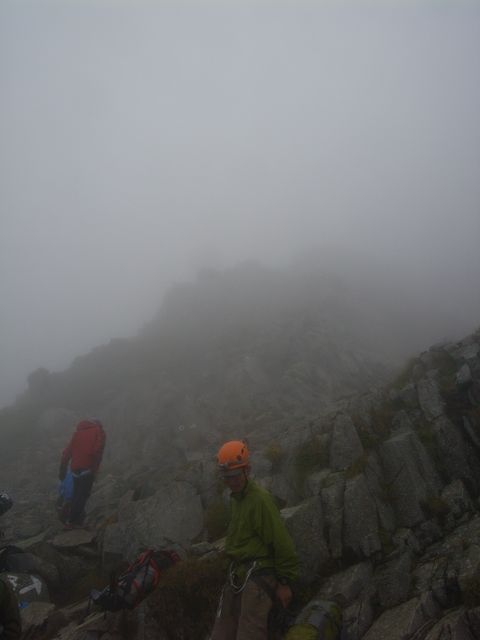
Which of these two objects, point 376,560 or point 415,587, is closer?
point 415,587

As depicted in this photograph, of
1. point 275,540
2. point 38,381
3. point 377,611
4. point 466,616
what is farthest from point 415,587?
point 38,381

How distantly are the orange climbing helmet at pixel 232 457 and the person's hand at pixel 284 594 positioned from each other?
2057 millimetres

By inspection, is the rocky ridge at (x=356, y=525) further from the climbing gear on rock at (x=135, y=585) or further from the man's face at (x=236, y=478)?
the man's face at (x=236, y=478)

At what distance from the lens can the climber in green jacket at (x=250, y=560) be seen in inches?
255

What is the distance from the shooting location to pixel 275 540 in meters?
6.72

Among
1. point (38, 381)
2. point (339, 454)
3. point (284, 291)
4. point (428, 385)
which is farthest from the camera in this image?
point (284, 291)

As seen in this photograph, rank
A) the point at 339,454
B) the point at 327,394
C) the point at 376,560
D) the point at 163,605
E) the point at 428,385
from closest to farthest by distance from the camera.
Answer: the point at 163,605, the point at 376,560, the point at 339,454, the point at 428,385, the point at 327,394

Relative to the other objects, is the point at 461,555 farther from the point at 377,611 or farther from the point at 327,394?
the point at 327,394

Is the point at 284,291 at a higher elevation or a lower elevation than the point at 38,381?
lower

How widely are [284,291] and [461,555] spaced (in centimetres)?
6193

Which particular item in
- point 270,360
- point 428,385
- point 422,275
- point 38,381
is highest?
point 38,381

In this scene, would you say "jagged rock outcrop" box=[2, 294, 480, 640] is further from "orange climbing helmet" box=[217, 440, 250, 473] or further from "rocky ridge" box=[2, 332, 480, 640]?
"orange climbing helmet" box=[217, 440, 250, 473]

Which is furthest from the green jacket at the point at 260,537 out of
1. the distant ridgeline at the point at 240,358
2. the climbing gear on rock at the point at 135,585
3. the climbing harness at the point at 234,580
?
the distant ridgeline at the point at 240,358

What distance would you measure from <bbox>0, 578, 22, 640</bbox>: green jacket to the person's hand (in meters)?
4.20
